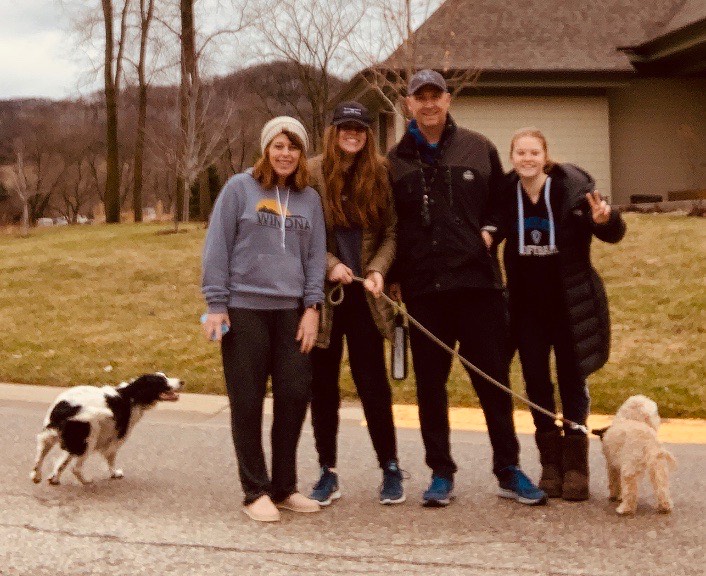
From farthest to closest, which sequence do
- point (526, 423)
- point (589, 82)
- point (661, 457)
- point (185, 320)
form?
point (589, 82)
point (185, 320)
point (526, 423)
point (661, 457)

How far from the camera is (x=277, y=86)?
37.3 metres

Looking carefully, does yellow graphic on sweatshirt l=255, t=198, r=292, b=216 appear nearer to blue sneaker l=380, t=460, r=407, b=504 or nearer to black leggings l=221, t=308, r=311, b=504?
black leggings l=221, t=308, r=311, b=504

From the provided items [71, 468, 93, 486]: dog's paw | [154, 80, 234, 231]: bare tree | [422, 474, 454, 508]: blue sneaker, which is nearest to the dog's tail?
[422, 474, 454, 508]: blue sneaker

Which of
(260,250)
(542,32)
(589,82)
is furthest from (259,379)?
(542,32)

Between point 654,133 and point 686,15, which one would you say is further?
point 654,133

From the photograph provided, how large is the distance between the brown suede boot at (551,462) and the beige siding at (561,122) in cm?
1563

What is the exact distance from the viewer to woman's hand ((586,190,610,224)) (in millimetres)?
5074

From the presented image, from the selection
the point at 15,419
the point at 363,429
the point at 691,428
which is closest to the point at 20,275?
the point at 15,419

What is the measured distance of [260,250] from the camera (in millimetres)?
5109

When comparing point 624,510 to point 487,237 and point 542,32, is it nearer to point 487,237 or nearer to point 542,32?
point 487,237

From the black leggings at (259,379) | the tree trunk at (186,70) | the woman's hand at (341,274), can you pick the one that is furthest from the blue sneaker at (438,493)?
the tree trunk at (186,70)

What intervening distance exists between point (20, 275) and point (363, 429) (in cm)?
988

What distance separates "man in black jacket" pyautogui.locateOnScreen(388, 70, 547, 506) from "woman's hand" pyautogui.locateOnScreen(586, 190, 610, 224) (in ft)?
1.64

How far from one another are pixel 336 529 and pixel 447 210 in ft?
5.37
